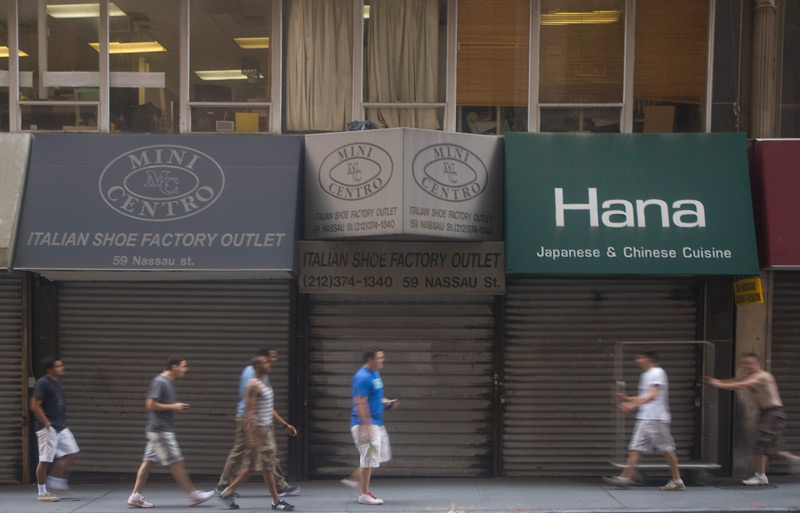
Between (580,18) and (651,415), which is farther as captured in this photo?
(580,18)

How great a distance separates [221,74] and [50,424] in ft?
16.3

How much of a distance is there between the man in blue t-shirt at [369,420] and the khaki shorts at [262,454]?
34.9 inches

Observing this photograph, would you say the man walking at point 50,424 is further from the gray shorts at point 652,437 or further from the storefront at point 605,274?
the gray shorts at point 652,437

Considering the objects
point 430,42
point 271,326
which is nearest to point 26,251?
point 271,326

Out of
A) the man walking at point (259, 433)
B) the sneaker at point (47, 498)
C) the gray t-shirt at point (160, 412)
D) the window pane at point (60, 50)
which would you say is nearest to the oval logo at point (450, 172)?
the man walking at point (259, 433)

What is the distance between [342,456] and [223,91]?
5.12 meters

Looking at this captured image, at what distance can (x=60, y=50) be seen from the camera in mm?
10820

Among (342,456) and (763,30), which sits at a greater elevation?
(763,30)

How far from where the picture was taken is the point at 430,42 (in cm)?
1077

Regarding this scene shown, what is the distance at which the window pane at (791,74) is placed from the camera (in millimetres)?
10469

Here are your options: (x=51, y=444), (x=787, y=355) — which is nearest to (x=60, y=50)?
(x=51, y=444)

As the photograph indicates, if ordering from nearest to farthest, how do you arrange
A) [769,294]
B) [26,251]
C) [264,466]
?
[264,466]
[26,251]
[769,294]

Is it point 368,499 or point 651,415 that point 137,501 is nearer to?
point 368,499

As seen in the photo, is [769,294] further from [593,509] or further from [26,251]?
[26,251]
